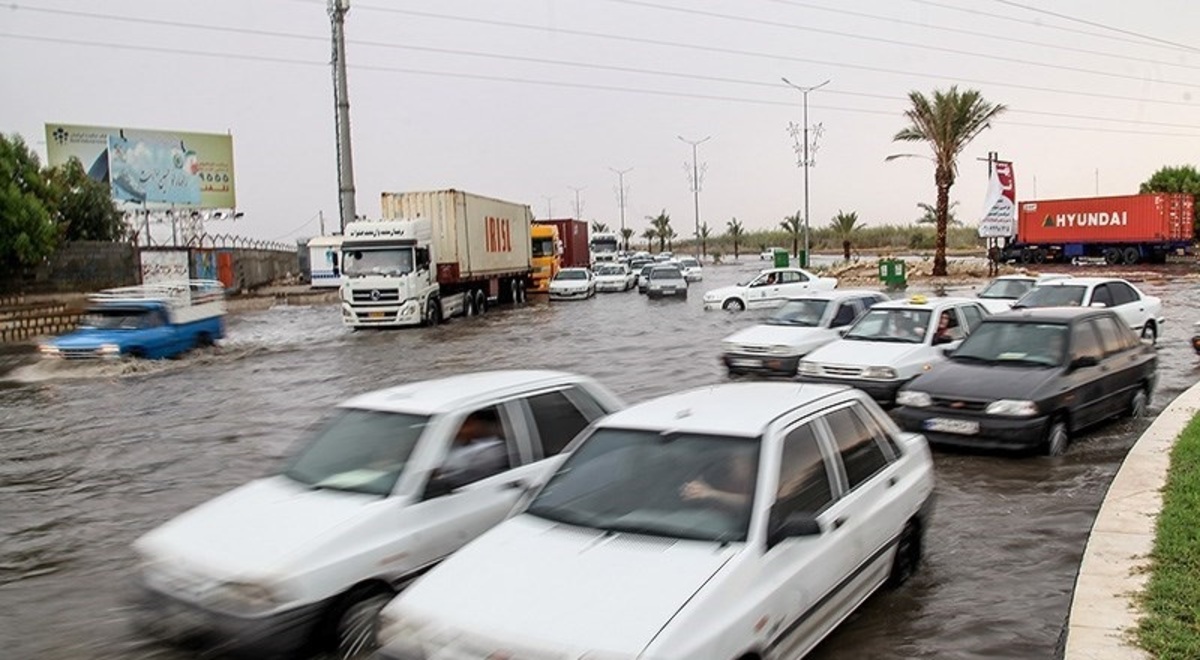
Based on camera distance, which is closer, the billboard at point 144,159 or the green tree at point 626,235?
the billboard at point 144,159

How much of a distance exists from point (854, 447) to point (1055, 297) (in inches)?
558

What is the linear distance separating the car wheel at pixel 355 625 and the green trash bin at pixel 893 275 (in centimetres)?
4119

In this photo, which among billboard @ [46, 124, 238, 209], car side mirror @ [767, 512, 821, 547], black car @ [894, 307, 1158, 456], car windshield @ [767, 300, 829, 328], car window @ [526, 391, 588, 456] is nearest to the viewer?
car side mirror @ [767, 512, 821, 547]

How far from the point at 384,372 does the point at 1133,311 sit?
15038 mm

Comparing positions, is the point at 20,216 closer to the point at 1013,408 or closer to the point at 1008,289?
the point at 1008,289

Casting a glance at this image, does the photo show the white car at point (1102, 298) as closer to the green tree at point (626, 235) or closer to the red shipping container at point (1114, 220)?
the red shipping container at point (1114, 220)

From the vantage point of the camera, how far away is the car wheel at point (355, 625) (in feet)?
17.9

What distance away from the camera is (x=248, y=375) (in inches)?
835

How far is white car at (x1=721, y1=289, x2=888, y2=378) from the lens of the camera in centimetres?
1602

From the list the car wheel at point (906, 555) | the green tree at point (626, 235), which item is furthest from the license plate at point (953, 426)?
the green tree at point (626, 235)

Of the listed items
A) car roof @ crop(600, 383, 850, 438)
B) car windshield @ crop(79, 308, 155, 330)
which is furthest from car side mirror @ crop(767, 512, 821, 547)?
car windshield @ crop(79, 308, 155, 330)

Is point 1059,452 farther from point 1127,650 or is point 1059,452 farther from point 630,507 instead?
point 630,507

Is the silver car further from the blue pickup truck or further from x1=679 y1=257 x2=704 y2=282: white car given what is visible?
the blue pickup truck

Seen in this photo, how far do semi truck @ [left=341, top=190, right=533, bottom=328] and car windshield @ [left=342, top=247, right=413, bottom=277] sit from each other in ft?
0.10
